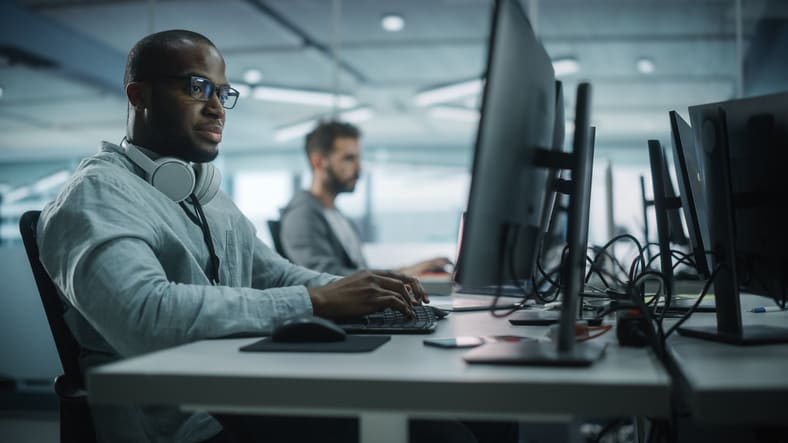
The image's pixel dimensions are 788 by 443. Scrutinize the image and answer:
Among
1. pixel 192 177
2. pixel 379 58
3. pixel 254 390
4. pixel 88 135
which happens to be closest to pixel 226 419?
pixel 254 390

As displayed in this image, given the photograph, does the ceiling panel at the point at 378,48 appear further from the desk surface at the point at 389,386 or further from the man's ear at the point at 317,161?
the desk surface at the point at 389,386

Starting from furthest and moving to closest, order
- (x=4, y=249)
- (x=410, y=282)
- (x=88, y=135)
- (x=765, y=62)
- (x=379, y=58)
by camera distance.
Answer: (x=88, y=135), (x=379, y=58), (x=765, y=62), (x=4, y=249), (x=410, y=282)

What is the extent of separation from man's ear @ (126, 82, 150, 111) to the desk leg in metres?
0.94

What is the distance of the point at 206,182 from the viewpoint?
4.38 feet

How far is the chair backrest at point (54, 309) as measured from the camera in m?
1.06

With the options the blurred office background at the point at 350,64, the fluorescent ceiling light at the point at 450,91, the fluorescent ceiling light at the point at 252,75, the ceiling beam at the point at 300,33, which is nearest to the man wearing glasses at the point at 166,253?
the blurred office background at the point at 350,64

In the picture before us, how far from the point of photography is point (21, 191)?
3859mm

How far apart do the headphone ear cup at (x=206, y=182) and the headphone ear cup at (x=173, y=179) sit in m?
0.10

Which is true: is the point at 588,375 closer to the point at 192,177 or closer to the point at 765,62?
the point at 192,177

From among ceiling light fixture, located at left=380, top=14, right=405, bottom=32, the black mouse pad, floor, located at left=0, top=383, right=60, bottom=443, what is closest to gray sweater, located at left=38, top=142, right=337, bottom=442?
the black mouse pad

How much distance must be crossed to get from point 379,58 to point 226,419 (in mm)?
5497

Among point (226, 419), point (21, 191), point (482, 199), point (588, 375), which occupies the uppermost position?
point (21, 191)

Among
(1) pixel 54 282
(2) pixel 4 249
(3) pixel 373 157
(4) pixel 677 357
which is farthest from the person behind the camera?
(3) pixel 373 157

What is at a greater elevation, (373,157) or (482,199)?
(373,157)
